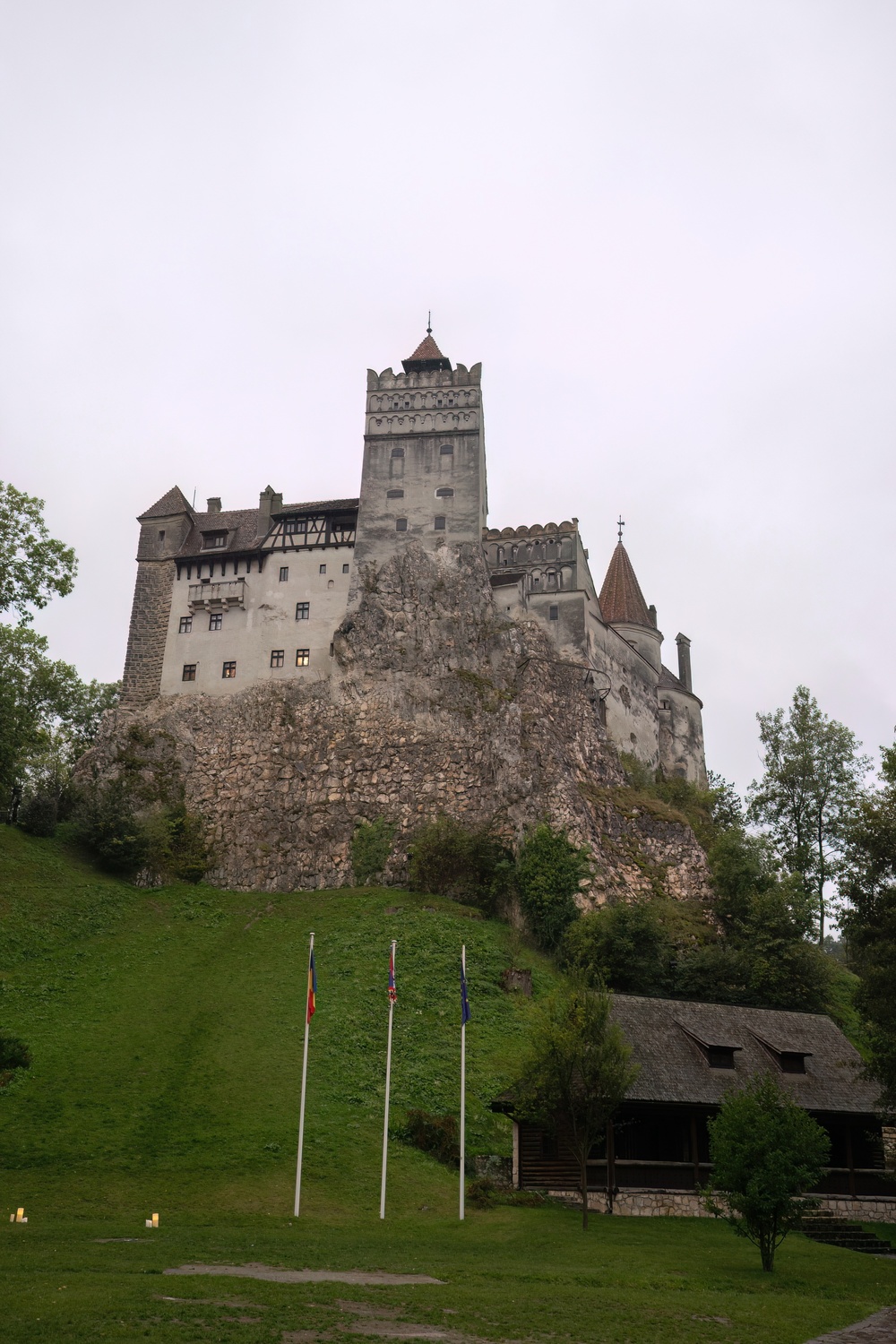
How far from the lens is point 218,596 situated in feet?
243

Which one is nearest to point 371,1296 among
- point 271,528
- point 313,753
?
point 313,753

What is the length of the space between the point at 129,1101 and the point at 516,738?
107ft

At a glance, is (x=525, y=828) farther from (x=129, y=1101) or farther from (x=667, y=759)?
(x=129, y=1101)

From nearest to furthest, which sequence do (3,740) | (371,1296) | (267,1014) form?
(371,1296) → (267,1014) → (3,740)

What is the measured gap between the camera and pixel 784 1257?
102 feet

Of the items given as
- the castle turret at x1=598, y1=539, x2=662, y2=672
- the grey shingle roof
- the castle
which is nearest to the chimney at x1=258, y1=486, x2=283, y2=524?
the castle

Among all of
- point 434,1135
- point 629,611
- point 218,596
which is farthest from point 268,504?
point 434,1135

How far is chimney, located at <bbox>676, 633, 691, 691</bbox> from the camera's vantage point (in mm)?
85812

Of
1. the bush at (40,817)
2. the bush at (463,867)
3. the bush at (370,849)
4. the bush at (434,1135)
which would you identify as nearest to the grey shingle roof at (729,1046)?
the bush at (434,1135)

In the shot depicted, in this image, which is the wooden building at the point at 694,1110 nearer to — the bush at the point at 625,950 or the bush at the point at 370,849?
the bush at the point at 625,950

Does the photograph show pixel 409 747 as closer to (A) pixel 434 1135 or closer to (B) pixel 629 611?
(B) pixel 629 611

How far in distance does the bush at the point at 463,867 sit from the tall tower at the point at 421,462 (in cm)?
1983

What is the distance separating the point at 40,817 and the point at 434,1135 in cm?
3336

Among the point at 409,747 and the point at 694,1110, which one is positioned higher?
the point at 409,747
